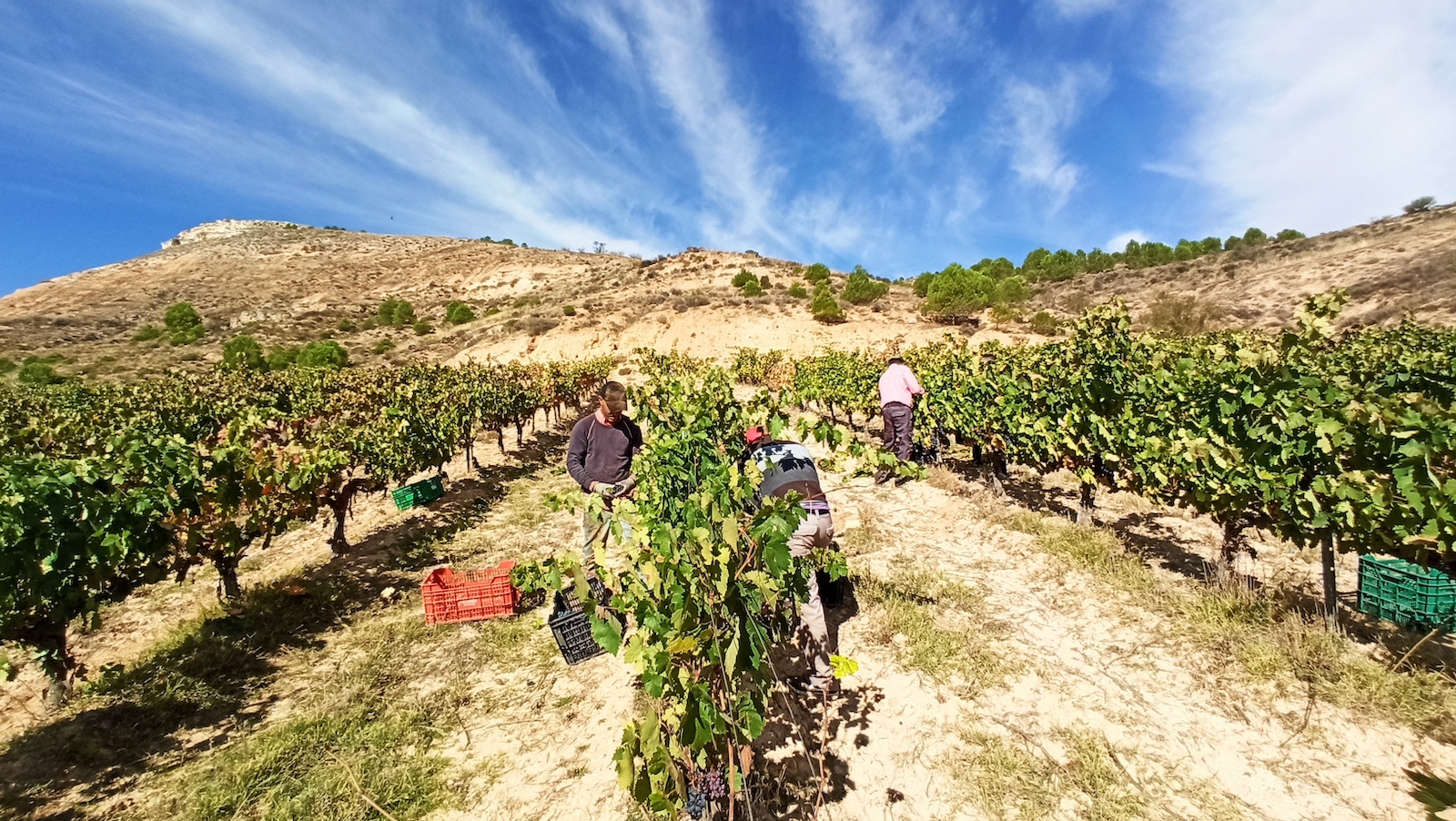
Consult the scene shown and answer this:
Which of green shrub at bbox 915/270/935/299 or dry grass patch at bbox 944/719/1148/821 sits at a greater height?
green shrub at bbox 915/270/935/299

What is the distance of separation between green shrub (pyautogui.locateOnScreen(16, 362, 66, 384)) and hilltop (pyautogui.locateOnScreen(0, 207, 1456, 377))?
2403 millimetres

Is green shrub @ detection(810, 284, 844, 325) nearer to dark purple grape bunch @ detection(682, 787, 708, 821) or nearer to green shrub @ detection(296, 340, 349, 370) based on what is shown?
green shrub @ detection(296, 340, 349, 370)

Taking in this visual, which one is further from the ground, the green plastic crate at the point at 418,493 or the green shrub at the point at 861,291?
the green shrub at the point at 861,291

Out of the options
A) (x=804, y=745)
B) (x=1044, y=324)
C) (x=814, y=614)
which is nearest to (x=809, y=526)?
(x=814, y=614)

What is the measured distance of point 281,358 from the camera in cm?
3416

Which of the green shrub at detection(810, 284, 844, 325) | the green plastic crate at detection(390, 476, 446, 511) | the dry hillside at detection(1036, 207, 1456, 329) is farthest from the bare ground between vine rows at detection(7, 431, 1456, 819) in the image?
the green shrub at detection(810, 284, 844, 325)

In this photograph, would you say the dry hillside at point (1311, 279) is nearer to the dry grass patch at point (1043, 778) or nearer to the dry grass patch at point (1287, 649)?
the dry grass patch at point (1287, 649)

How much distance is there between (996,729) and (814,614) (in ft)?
4.29

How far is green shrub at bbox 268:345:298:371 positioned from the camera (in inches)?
1290

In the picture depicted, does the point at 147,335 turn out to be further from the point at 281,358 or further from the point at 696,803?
the point at 696,803

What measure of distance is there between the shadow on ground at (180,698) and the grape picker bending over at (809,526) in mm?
4100

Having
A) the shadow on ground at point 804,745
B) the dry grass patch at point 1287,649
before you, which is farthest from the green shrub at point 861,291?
the shadow on ground at point 804,745

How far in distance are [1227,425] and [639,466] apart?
5088 millimetres

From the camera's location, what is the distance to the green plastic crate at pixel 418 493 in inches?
364
